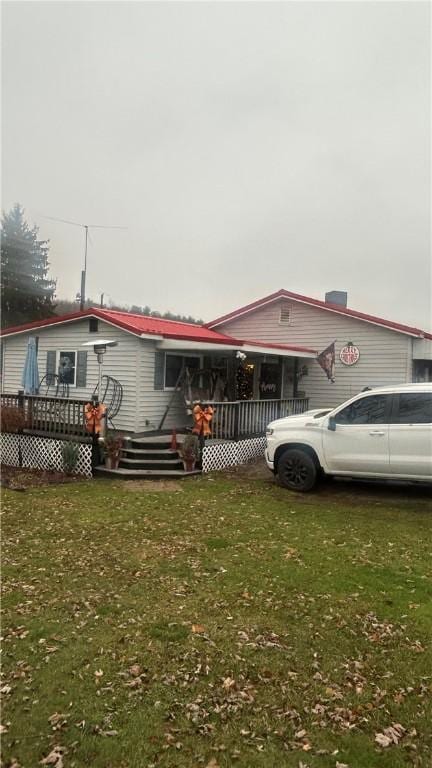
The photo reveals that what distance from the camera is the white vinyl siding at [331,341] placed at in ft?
49.7

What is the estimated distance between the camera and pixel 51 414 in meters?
11.5

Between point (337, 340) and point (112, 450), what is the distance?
9.00m

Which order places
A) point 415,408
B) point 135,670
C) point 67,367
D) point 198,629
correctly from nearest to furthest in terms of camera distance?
1. point 135,670
2. point 198,629
3. point 415,408
4. point 67,367

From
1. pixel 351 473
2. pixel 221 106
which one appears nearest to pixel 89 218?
pixel 221 106

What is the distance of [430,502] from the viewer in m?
8.41

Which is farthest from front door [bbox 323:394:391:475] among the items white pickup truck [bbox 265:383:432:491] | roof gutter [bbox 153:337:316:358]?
roof gutter [bbox 153:337:316:358]

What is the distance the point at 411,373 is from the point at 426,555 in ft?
33.8

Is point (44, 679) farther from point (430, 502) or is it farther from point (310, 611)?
point (430, 502)

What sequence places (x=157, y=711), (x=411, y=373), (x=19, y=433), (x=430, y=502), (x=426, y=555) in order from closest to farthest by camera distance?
(x=157, y=711) → (x=426, y=555) → (x=430, y=502) → (x=19, y=433) → (x=411, y=373)

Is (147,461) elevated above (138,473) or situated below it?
above

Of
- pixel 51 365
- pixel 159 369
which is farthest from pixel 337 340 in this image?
pixel 51 365

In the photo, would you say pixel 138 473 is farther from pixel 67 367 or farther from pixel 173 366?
pixel 67 367

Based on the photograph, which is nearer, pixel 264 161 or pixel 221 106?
pixel 221 106

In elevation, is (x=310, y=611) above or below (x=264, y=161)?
below
